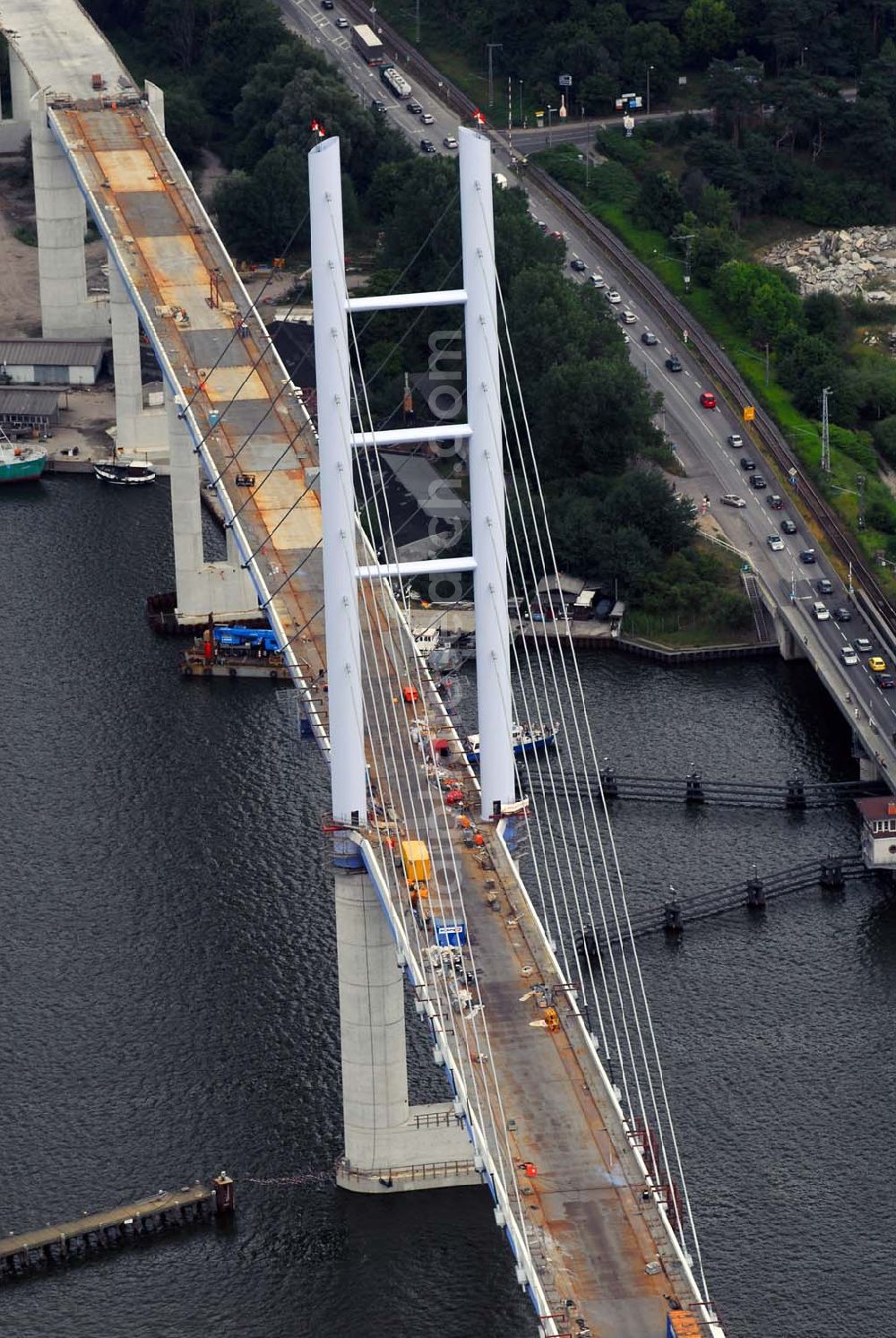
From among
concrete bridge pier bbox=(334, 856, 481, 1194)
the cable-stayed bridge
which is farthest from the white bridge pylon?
concrete bridge pier bbox=(334, 856, 481, 1194)

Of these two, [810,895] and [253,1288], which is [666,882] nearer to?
[810,895]

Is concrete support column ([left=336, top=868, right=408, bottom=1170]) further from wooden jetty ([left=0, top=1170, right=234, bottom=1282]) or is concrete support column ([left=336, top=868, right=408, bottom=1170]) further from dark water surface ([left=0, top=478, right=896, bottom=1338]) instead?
wooden jetty ([left=0, top=1170, right=234, bottom=1282])

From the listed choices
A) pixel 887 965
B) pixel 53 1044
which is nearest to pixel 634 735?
pixel 887 965

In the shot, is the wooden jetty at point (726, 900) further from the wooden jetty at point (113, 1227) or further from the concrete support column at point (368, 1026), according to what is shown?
the wooden jetty at point (113, 1227)

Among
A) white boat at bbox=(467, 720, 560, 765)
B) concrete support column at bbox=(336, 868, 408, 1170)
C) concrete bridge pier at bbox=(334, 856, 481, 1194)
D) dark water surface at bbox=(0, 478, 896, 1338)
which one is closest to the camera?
dark water surface at bbox=(0, 478, 896, 1338)

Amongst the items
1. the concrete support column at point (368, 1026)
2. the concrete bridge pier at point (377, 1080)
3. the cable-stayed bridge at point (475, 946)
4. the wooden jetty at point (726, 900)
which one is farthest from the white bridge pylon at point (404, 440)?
the wooden jetty at point (726, 900)

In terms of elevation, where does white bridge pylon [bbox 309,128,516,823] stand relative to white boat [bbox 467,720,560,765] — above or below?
above

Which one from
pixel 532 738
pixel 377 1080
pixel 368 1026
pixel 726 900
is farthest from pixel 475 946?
pixel 532 738
